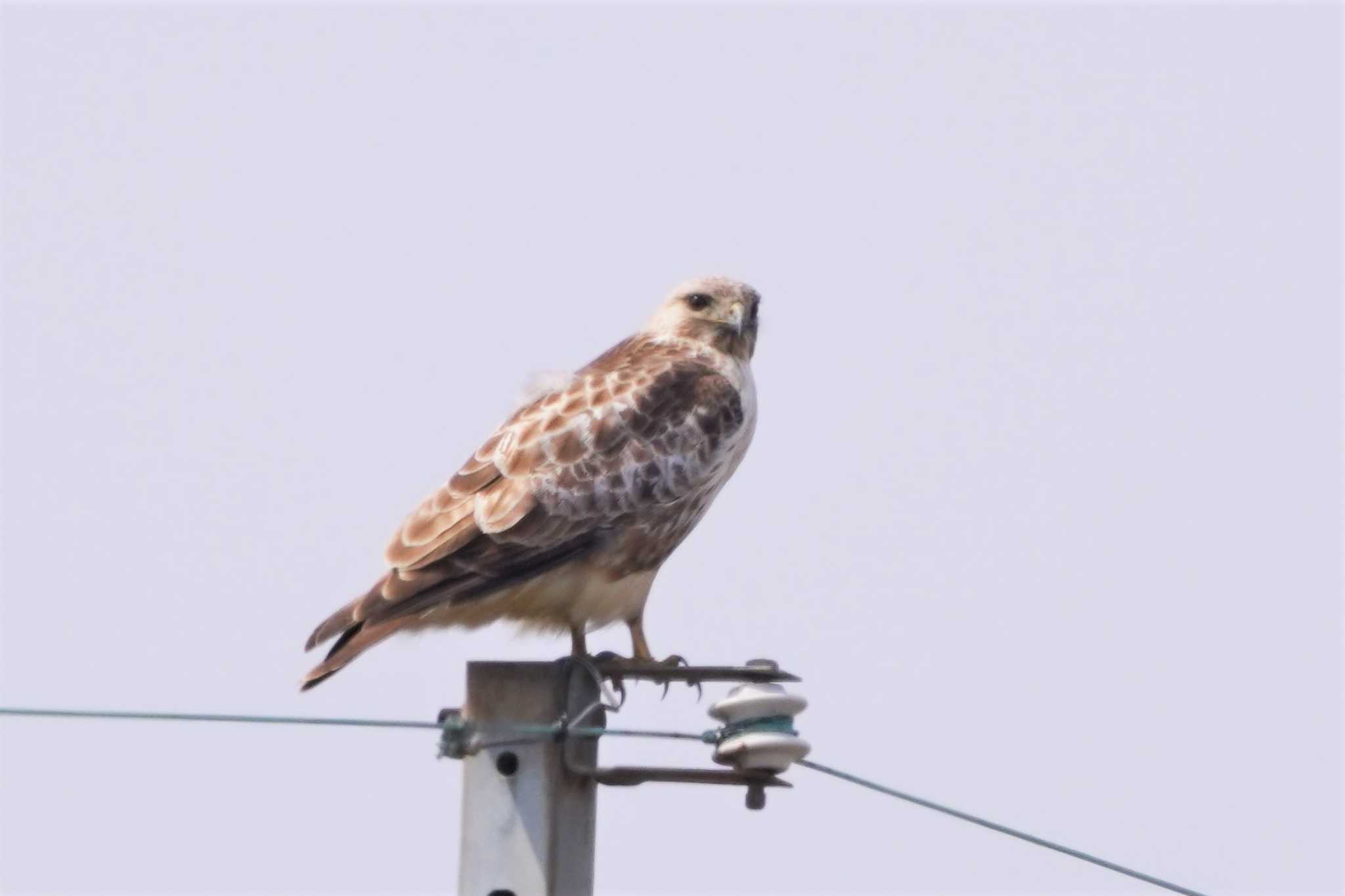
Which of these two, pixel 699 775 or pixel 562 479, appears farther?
pixel 562 479

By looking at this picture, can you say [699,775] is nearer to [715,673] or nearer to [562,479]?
[715,673]

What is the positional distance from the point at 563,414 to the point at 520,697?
294 cm

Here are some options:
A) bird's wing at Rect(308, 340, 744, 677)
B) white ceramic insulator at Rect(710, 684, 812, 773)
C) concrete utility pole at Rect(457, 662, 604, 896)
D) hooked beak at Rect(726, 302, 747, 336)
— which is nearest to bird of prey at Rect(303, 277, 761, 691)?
bird's wing at Rect(308, 340, 744, 677)

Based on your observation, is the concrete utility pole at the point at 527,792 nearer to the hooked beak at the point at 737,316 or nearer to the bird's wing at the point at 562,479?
the bird's wing at the point at 562,479

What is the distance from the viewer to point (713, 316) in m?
9.77

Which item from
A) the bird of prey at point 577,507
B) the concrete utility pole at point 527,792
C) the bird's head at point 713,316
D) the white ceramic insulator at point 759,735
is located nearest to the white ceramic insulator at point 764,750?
the white ceramic insulator at point 759,735

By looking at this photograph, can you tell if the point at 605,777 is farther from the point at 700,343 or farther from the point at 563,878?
the point at 700,343

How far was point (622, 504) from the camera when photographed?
8.59 meters

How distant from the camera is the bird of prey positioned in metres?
7.76

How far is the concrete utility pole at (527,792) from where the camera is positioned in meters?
5.77

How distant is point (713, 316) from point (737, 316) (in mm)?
102

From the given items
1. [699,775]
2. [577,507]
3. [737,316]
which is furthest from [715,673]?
[737,316]

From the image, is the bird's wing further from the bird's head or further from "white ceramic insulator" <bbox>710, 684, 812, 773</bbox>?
"white ceramic insulator" <bbox>710, 684, 812, 773</bbox>

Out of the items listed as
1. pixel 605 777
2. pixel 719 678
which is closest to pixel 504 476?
pixel 719 678
